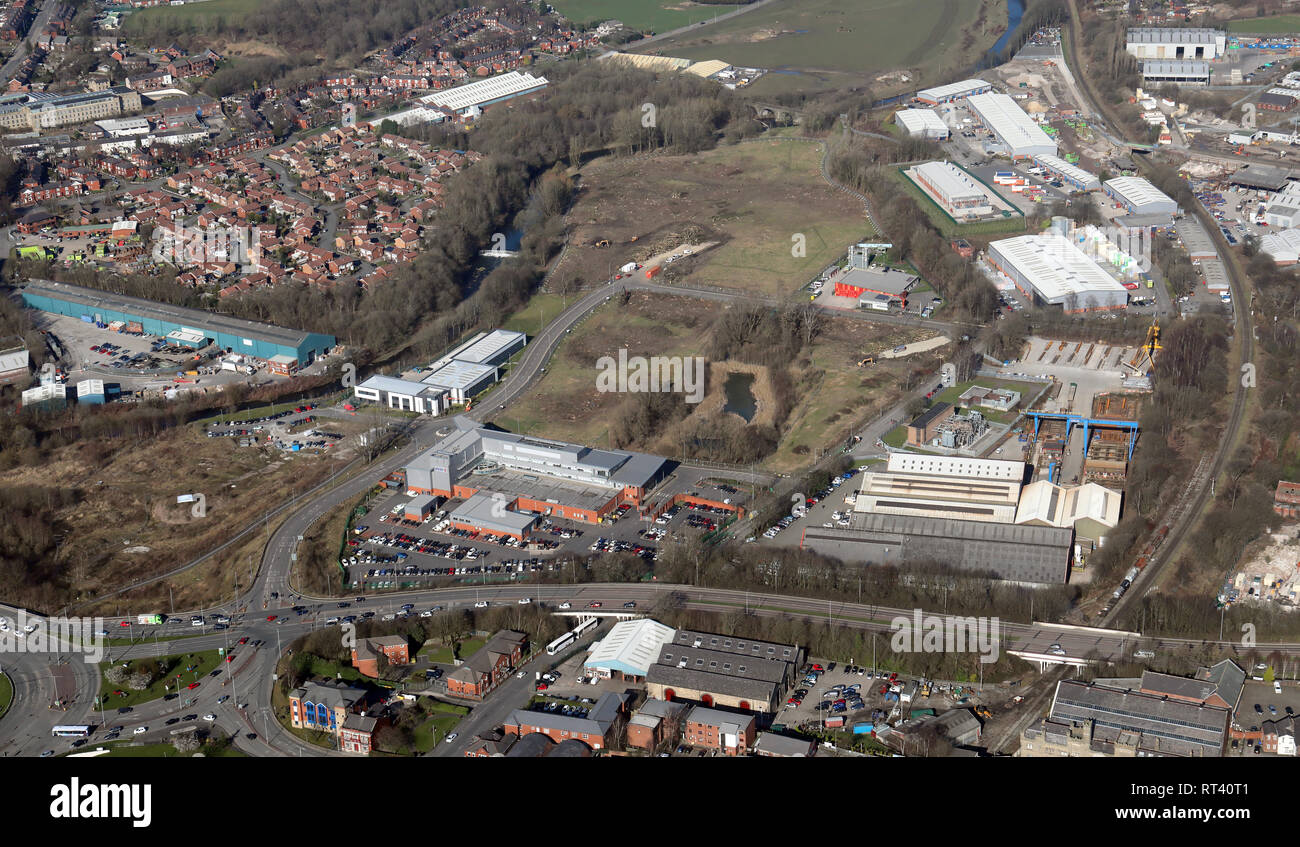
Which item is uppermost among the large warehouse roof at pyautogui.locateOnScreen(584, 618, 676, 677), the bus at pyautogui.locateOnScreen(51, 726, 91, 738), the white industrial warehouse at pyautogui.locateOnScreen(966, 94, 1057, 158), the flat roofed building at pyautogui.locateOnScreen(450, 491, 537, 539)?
the white industrial warehouse at pyautogui.locateOnScreen(966, 94, 1057, 158)

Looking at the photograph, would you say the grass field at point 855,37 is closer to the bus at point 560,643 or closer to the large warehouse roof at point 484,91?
the large warehouse roof at point 484,91

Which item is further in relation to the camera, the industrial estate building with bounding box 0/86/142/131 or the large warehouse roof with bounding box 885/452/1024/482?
the industrial estate building with bounding box 0/86/142/131

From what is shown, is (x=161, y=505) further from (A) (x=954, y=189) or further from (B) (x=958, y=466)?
(A) (x=954, y=189)

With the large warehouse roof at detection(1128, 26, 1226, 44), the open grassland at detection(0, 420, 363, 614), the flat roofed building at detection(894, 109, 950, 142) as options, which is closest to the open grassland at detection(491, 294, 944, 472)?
the open grassland at detection(0, 420, 363, 614)

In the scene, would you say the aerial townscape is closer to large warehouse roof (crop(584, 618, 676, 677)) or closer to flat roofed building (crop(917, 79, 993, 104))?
large warehouse roof (crop(584, 618, 676, 677))

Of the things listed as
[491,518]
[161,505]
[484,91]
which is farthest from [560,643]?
[484,91]

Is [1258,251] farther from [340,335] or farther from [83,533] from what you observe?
[83,533]
